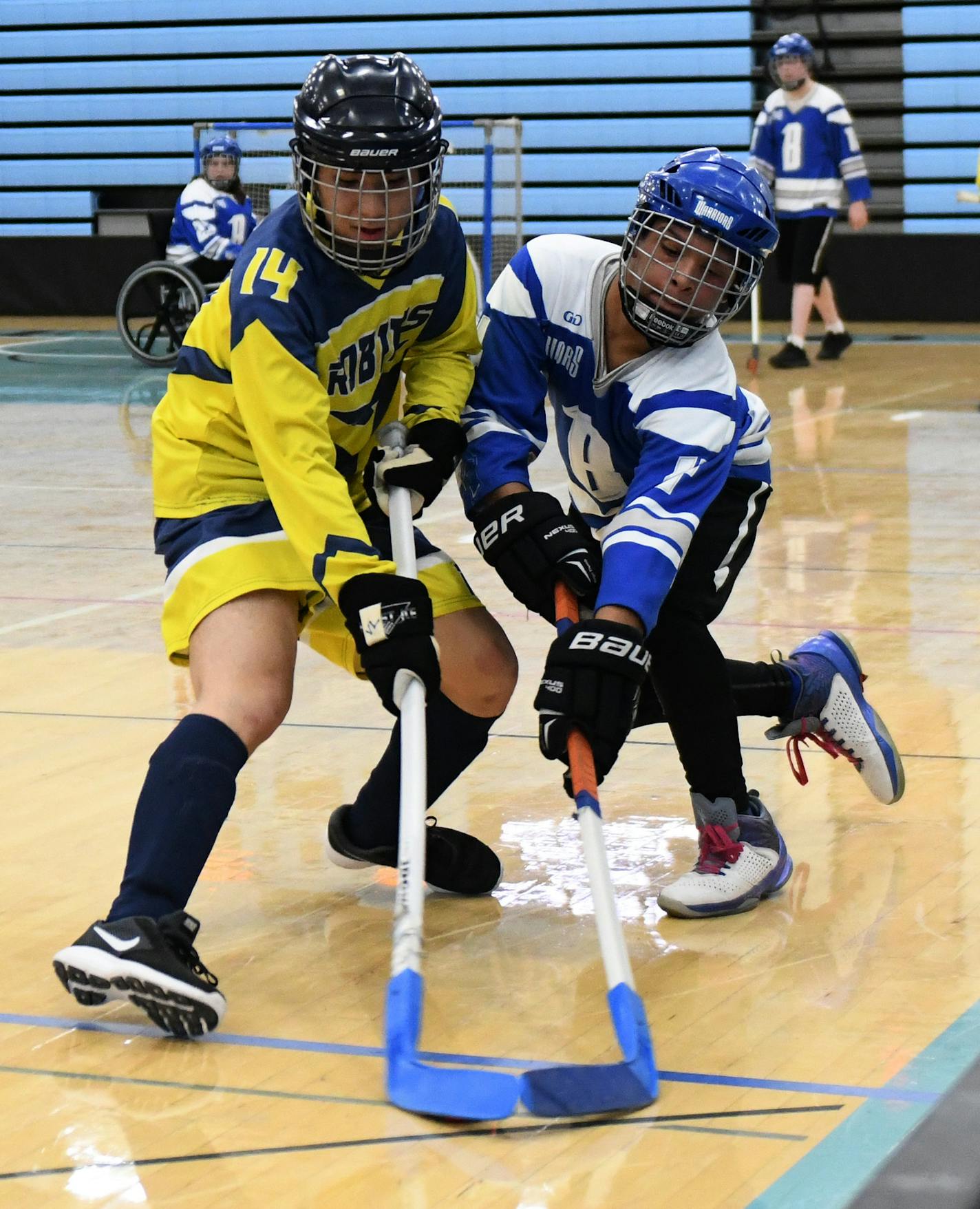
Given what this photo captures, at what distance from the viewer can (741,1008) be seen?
2.18 m

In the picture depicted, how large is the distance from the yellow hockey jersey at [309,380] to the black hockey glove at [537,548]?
174 millimetres

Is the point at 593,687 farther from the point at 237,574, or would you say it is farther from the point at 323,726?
the point at 323,726

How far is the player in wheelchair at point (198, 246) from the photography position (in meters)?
10.1

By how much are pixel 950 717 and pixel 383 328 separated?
152cm

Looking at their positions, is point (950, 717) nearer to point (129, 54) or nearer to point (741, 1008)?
point (741, 1008)

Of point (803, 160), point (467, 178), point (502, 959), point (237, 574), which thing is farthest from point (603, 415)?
point (467, 178)

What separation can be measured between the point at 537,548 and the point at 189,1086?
0.88 meters

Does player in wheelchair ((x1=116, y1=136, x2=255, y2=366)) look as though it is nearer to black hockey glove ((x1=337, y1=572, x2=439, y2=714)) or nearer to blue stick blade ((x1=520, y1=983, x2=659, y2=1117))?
black hockey glove ((x1=337, y1=572, x2=439, y2=714))

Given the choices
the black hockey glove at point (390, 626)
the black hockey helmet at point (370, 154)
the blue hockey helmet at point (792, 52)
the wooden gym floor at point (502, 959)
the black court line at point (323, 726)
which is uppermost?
the blue hockey helmet at point (792, 52)

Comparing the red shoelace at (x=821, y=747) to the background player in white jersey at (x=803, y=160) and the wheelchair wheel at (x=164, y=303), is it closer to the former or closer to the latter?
the background player in white jersey at (x=803, y=160)

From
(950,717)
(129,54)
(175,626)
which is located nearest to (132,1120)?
(175,626)

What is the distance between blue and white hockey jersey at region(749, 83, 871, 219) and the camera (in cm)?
969

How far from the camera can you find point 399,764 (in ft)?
8.48

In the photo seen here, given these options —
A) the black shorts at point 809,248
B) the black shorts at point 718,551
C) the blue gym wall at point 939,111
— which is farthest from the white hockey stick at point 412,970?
the blue gym wall at point 939,111
